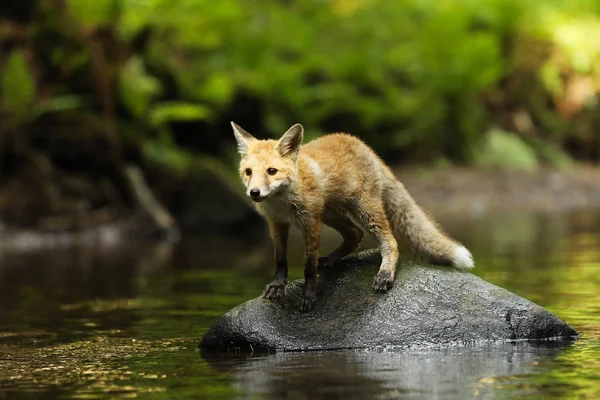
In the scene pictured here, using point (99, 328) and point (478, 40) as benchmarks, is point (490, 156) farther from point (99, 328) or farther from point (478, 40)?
point (99, 328)

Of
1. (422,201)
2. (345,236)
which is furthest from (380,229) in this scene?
(422,201)

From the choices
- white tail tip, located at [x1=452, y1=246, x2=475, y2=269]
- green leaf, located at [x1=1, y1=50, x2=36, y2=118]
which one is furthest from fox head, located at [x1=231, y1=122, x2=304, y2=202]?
green leaf, located at [x1=1, y1=50, x2=36, y2=118]

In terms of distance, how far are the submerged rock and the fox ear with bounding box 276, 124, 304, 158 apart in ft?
4.51

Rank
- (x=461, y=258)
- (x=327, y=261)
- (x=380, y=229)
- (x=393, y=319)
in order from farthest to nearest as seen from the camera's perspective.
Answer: (x=327, y=261)
(x=461, y=258)
(x=380, y=229)
(x=393, y=319)

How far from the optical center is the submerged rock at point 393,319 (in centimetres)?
869

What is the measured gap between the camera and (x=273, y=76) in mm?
27312

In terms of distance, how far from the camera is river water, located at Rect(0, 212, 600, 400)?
6.98 metres

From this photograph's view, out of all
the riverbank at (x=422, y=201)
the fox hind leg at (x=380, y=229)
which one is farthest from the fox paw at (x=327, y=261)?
the riverbank at (x=422, y=201)

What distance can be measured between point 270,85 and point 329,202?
59.9 feet

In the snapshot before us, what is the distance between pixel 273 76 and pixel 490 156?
8.13 metres

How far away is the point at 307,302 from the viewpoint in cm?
895

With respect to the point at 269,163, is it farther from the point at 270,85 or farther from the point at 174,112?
the point at 270,85

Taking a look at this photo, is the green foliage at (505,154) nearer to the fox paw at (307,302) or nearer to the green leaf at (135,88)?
the green leaf at (135,88)

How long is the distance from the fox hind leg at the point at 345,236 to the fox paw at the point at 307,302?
0.69 m
